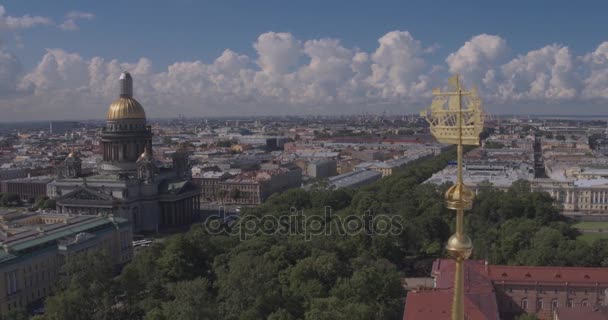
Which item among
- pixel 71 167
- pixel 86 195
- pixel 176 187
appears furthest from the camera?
pixel 71 167

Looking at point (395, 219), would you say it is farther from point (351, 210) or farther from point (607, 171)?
point (607, 171)

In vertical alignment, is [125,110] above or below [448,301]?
above

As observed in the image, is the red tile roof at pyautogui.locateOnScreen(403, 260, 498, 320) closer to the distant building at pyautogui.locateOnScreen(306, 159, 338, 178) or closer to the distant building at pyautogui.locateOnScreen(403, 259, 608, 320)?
the distant building at pyautogui.locateOnScreen(403, 259, 608, 320)

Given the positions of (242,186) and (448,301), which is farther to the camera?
(242,186)

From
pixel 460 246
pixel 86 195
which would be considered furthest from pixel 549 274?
pixel 86 195

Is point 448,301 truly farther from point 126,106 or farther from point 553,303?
point 126,106

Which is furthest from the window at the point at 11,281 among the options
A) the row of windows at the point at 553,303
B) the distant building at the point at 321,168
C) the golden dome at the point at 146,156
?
the distant building at the point at 321,168

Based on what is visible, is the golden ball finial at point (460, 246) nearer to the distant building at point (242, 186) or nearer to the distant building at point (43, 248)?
the distant building at point (43, 248)

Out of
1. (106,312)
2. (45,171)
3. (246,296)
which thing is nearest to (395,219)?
(246,296)

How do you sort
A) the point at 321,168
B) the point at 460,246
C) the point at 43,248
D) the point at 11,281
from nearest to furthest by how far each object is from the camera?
the point at 460,246 < the point at 11,281 < the point at 43,248 < the point at 321,168
